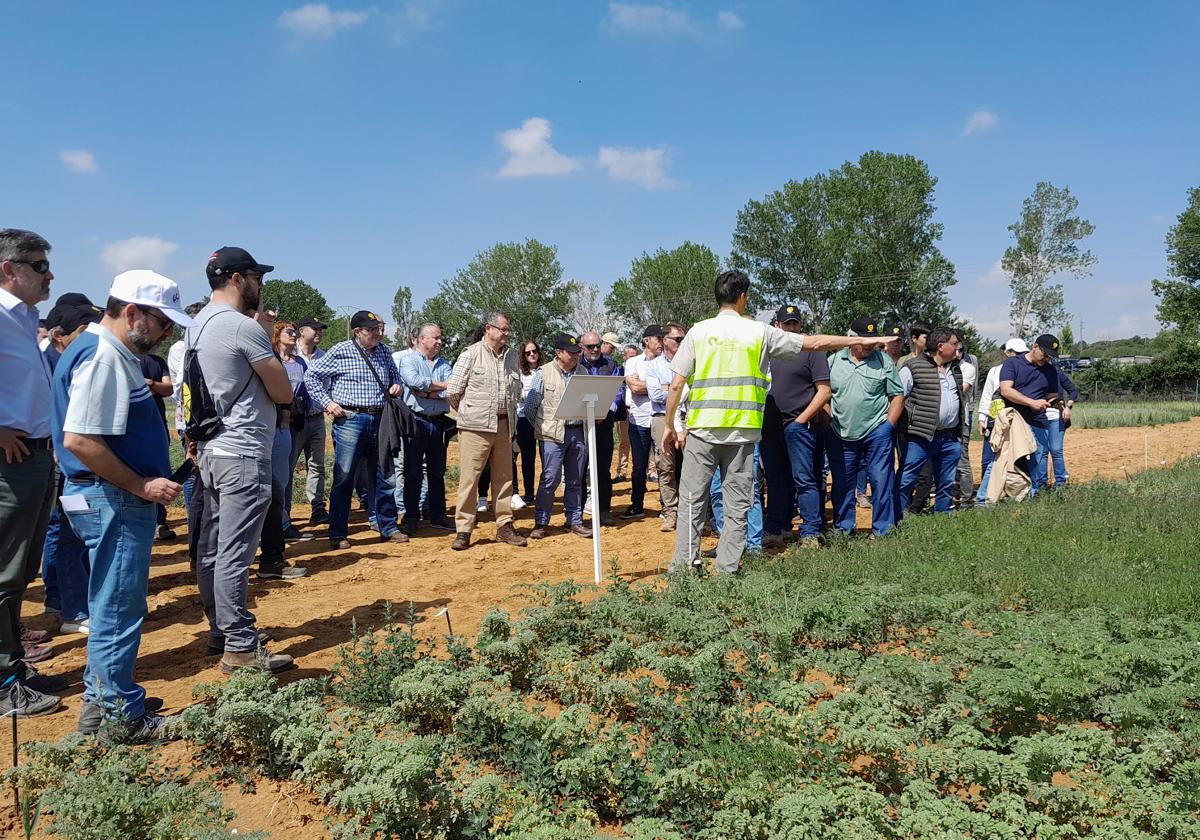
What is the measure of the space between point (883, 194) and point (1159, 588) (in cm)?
5475

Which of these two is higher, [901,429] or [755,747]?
[901,429]

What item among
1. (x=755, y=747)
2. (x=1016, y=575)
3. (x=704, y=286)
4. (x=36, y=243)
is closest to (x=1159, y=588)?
(x=1016, y=575)

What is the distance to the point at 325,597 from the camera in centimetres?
640

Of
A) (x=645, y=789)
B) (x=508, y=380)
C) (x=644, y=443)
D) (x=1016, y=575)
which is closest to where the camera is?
(x=645, y=789)

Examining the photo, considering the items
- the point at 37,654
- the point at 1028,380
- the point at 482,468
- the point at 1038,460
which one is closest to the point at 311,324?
the point at 482,468

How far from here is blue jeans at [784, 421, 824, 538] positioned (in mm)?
7230

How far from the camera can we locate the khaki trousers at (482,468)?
7.71m

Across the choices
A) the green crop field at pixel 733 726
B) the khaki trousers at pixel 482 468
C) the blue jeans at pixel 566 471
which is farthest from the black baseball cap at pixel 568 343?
the green crop field at pixel 733 726

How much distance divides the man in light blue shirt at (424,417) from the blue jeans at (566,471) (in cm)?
130

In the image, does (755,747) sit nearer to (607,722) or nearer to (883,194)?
(607,722)

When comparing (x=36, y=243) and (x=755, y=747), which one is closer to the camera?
(x=755, y=747)

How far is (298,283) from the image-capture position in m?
81.9

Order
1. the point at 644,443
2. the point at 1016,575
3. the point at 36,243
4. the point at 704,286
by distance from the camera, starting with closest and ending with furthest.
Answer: the point at 36,243 < the point at 1016,575 < the point at 644,443 < the point at 704,286

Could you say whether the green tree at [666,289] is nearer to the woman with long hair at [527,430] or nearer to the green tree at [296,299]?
the green tree at [296,299]
